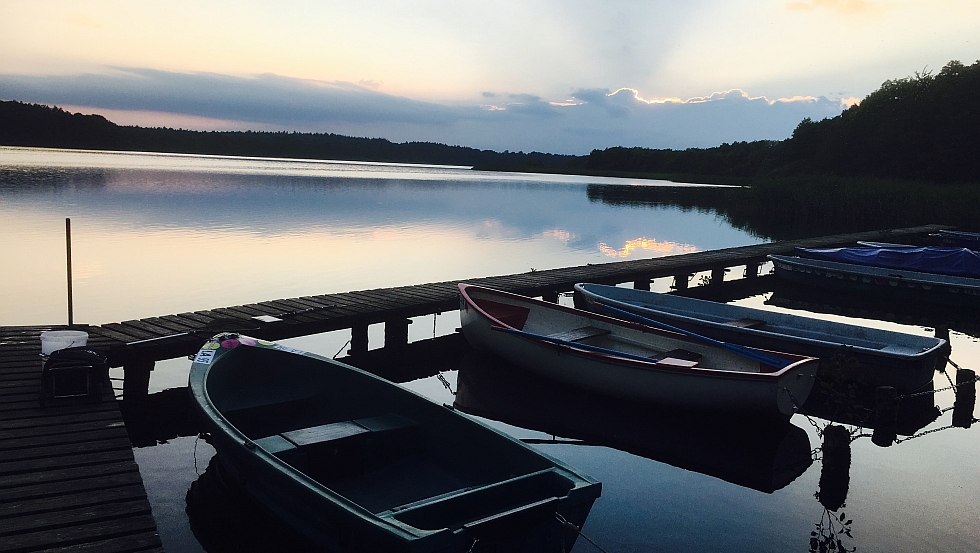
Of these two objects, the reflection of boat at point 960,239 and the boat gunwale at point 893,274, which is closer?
the boat gunwale at point 893,274

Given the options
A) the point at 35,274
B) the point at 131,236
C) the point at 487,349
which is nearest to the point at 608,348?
the point at 487,349

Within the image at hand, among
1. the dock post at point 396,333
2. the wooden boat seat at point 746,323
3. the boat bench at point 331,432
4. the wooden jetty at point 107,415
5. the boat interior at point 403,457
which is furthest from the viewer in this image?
the dock post at point 396,333

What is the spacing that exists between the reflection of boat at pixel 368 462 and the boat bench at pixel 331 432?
1cm

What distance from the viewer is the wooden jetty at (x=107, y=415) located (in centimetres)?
504

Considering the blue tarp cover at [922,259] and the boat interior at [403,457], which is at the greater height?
the blue tarp cover at [922,259]

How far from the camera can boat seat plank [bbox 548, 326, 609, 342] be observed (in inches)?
479

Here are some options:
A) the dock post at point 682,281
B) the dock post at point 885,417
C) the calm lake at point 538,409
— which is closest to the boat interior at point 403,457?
the calm lake at point 538,409

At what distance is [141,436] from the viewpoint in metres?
9.41

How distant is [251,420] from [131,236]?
27.1 metres

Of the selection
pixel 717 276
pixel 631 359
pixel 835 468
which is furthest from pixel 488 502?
pixel 717 276

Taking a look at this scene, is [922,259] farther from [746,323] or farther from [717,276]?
[746,323]

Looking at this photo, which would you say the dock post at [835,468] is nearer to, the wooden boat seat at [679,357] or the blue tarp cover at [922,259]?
the wooden boat seat at [679,357]

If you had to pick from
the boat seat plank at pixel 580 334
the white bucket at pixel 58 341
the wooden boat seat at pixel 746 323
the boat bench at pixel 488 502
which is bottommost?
the boat seat plank at pixel 580 334

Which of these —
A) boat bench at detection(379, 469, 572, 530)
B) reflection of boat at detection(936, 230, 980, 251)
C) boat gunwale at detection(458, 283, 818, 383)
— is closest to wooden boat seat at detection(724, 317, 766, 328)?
boat gunwale at detection(458, 283, 818, 383)
